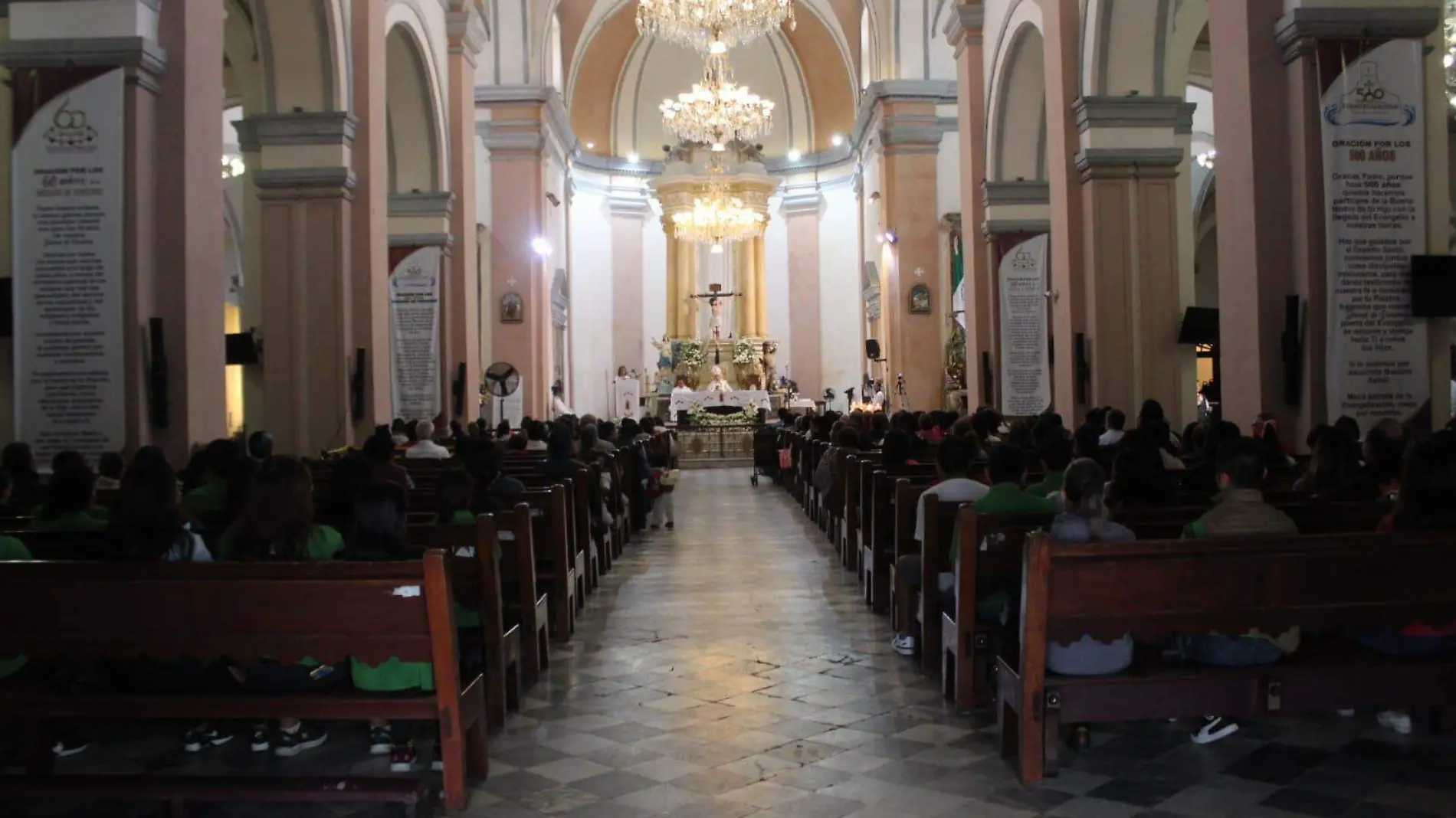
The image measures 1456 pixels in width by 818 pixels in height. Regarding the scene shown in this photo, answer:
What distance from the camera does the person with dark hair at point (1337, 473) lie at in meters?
5.15

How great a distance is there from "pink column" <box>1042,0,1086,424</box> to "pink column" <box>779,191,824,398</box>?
51.1 ft

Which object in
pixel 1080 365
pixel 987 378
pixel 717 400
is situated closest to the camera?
pixel 1080 365

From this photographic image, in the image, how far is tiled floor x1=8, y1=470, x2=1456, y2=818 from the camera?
3574 millimetres

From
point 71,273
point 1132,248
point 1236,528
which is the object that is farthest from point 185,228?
point 1132,248

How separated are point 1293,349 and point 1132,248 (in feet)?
11.2

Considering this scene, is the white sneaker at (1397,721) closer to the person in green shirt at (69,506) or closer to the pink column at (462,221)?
the person in green shirt at (69,506)

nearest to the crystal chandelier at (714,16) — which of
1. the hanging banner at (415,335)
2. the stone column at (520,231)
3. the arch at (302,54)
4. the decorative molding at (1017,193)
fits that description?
the stone column at (520,231)

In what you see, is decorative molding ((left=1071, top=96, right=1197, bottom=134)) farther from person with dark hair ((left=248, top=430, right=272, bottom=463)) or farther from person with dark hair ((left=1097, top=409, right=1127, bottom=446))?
person with dark hair ((left=248, top=430, right=272, bottom=463))

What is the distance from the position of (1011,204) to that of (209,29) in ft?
28.5

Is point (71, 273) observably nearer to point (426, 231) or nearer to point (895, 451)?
point (895, 451)

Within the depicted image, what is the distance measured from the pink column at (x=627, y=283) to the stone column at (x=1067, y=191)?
53.9 feet

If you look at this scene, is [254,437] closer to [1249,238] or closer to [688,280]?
[1249,238]

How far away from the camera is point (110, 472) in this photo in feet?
21.0

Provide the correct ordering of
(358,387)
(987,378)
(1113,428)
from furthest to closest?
(987,378)
(358,387)
(1113,428)
